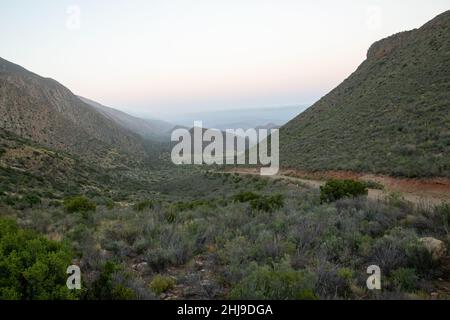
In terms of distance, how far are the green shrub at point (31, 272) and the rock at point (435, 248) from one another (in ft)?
17.4

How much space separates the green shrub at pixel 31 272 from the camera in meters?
3.93

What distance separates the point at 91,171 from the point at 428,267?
38.3 metres

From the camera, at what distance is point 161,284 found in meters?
4.96

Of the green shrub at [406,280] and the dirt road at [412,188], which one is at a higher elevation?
the dirt road at [412,188]

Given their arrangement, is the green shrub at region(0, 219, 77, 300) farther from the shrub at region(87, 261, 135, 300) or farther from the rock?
the rock

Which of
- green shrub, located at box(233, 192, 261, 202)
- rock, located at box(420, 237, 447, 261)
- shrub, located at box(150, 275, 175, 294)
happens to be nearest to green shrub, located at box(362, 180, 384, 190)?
green shrub, located at box(233, 192, 261, 202)

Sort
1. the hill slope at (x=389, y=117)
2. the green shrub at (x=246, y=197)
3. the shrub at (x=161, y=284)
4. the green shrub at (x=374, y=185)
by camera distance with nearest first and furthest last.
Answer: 1. the shrub at (x=161, y=284)
2. the green shrub at (x=246, y=197)
3. the green shrub at (x=374, y=185)
4. the hill slope at (x=389, y=117)

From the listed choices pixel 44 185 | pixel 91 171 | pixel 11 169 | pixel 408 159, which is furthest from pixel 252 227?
pixel 91 171

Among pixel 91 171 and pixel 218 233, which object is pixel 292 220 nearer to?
pixel 218 233

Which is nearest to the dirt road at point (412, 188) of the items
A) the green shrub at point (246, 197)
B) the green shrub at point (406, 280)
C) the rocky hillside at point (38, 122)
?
the green shrub at point (246, 197)

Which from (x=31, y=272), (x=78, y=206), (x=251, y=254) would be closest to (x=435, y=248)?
(x=251, y=254)

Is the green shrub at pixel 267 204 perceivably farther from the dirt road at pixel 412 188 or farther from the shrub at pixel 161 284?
the shrub at pixel 161 284

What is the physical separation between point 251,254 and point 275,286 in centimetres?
154

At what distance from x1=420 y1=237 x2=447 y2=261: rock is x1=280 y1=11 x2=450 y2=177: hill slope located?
1152 cm
